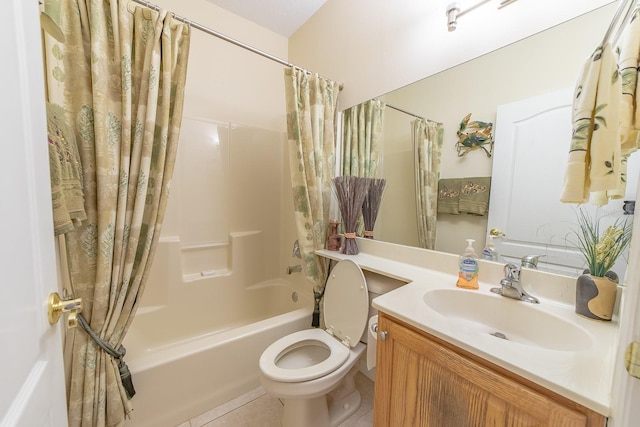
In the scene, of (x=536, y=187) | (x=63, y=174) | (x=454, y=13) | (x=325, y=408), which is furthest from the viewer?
(x=325, y=408)

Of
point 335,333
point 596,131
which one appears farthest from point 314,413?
point 596,131

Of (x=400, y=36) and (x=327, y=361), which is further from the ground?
(x=400, y=36)

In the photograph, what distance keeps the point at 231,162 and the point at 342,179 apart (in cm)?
110

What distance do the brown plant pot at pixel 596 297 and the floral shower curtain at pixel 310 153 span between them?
1.18 meters

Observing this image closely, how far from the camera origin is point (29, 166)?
44 centimetres

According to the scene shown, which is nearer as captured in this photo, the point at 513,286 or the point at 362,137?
the point at 513,286

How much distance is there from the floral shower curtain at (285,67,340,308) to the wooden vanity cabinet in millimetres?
814

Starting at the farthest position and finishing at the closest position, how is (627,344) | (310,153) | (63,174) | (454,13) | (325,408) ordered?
(310,153)
(325,408)
(454,13)
(63,174)
(627,344)

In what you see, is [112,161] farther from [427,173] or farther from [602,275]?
[602,275]

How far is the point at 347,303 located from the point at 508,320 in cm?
69

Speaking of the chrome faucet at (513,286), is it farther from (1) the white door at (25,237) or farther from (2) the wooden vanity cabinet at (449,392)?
(1) the white door at (25,237)

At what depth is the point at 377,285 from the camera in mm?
1232

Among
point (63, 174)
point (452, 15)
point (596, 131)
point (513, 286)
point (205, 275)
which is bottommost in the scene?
point (205, 275)

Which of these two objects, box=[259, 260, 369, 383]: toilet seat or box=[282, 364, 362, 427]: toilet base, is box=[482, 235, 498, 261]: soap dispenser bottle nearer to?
box=[259, 260, 369, 383]: toilet seat
